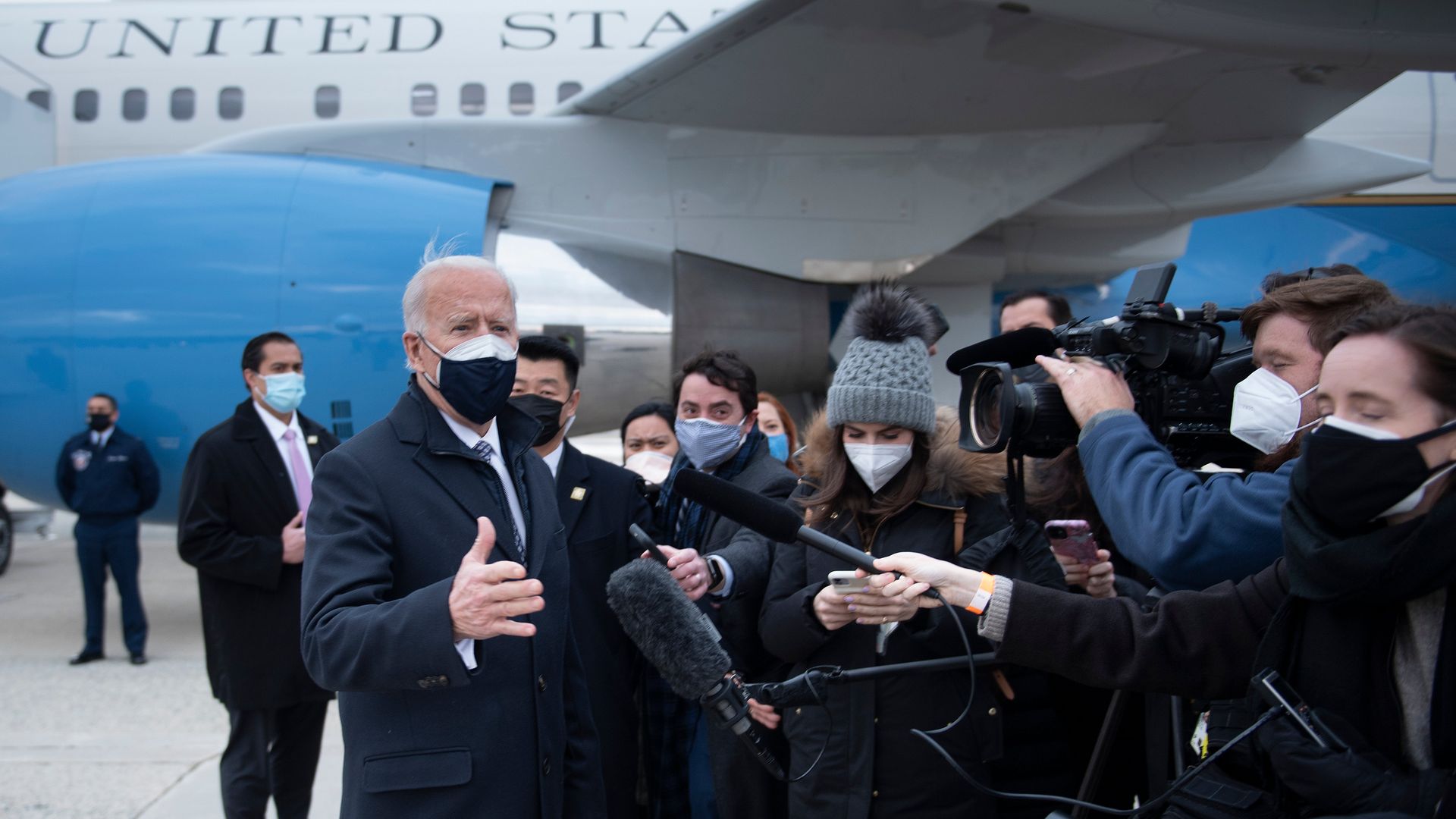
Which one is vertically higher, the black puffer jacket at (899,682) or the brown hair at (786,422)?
the brown hair at (786,422)

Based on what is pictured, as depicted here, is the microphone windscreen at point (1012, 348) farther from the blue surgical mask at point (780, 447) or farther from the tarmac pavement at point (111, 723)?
the tarmac pavement at point (111, 723)

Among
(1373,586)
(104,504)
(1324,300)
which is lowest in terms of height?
(104,504)

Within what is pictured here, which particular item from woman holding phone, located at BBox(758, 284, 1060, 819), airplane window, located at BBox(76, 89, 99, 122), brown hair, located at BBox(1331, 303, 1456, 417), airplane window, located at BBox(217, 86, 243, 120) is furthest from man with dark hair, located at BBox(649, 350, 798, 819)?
airplane window, located at BBox(76, 89, 99, 122)

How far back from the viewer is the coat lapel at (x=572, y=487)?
102 inches

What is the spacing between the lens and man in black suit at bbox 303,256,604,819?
151cm

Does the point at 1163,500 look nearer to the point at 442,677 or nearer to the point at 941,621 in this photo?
the point at 941,621

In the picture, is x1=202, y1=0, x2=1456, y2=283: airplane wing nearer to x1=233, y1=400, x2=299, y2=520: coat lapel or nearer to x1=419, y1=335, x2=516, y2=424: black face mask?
x1=233, y1=400, x2=299, y2=520: coat lapel

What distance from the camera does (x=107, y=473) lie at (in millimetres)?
5641

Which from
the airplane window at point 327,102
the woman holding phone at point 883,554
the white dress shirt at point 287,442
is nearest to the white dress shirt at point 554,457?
the woman holding phone at point 883,554

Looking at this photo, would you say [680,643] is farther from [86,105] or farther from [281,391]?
[86,105]

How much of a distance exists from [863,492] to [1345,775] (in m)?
1.26

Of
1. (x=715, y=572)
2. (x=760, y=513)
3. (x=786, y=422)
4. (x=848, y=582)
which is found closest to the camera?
(x=760, y=513)

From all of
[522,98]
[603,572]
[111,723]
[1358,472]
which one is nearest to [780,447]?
[603,572]

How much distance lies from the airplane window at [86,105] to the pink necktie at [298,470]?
7.36m
